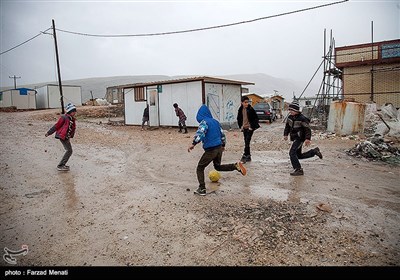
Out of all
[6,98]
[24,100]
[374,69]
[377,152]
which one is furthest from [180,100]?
[6,98]

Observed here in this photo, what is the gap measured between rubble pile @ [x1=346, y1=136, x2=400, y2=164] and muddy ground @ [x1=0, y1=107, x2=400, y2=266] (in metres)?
0.78

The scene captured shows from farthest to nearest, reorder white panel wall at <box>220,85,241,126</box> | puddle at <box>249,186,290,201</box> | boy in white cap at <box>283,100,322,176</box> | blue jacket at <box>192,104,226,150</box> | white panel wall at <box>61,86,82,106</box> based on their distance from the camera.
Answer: white panel wall at <box>61,86,82,106</box>
white panel wall at <box>220,85,241,126</box>
boy in white cap at <box>283,100,322,176</box>
blue jacket at <box>192,104,226,150</box>
puddle at <box>249,186,290,201</box>

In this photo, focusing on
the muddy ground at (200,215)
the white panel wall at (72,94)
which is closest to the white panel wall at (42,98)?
the white panel wall at (72,94)

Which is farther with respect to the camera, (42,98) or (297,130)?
(42,98)

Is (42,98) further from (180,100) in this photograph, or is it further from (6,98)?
(180,100)

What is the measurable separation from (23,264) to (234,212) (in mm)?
2794

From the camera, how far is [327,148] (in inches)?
389

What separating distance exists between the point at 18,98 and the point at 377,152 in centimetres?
3833

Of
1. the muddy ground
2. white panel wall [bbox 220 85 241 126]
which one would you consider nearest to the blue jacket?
the muddy ground

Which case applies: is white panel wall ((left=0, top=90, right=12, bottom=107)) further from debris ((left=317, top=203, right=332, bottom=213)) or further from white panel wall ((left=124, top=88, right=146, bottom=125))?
debris ((left=317, top=203, right=332, bottom=213))

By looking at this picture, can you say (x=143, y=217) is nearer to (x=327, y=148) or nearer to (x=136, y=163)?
(x=136, y=163)

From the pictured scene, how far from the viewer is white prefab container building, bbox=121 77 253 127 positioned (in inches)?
647

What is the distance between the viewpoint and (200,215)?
4094 mm
